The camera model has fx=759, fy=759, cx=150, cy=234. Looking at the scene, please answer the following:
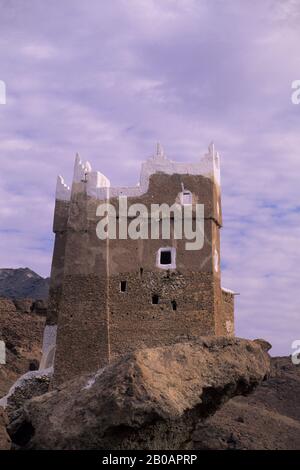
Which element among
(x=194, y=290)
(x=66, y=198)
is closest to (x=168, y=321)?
(x=194, y=290)

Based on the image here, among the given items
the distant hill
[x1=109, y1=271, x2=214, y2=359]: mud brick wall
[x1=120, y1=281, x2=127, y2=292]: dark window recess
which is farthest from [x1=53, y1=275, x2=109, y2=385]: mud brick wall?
the distant hill

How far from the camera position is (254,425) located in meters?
24.2

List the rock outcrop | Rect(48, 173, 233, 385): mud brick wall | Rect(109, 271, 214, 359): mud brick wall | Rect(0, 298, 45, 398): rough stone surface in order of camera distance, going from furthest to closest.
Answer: Rect(0, 298, 45, 398): rough stone surface, the rock outcrop, Rect(48, 173, 233, 385): mud brick wall, Rect(109, 271, 214, 359): mud brick wall

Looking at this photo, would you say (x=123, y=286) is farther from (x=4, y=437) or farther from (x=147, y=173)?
(x=4, y=437)

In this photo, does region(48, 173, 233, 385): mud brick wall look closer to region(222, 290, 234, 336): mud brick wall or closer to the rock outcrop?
region(222, 290, 234, 336): mud brick wall

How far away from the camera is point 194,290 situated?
2547 centimetres

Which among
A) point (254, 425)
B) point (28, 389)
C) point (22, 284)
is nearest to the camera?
point (254, 425)

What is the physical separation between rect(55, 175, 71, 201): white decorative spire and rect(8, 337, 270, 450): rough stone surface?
41.6ft

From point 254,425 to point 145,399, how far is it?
10.2 metres

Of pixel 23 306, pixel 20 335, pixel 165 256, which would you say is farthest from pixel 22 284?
pixel 165 256

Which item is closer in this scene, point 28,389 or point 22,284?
point 28,389

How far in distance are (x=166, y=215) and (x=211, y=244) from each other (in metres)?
1.85

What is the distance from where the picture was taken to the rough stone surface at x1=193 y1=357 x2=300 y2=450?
22.4 meters
